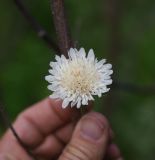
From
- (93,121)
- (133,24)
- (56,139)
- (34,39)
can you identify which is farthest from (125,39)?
(93,121)

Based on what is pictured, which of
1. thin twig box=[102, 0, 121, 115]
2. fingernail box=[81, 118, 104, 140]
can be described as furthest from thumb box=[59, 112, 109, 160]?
thin twig box=[102, 0, 121, 115]

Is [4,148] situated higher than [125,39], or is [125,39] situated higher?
[4,148]

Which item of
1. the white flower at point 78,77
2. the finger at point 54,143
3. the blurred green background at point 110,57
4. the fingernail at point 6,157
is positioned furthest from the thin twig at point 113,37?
the white flower at point 78,77

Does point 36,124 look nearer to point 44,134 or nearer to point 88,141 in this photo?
point 44,134

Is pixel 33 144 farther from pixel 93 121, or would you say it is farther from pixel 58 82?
pixel 58 82

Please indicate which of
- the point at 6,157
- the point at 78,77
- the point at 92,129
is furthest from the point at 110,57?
the point at 78,77

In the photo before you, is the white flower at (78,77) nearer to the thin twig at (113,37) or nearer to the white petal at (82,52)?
the white petal at (82,52)
